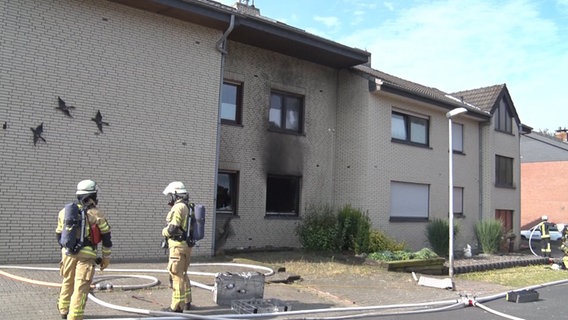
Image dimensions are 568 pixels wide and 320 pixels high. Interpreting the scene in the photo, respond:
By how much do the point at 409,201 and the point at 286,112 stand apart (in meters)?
5.58

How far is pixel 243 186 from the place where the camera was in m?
15.0

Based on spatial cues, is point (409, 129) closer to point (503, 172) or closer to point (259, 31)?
point (503, 172)

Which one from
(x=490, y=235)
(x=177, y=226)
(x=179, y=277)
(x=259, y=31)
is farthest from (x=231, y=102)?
(x=490, y=235)

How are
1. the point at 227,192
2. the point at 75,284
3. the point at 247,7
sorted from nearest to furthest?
the point at 75,284 < the point at 227,192 < the point at 247,7

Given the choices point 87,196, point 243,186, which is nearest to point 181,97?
point 243,186

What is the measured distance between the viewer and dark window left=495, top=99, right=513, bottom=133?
74.6ft

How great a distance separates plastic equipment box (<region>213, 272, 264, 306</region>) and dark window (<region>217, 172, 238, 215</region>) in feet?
22.3

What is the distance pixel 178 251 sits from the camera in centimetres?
729

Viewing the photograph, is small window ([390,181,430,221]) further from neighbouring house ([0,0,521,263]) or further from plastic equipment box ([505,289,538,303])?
plastic equipment box ([505,289,538,303])

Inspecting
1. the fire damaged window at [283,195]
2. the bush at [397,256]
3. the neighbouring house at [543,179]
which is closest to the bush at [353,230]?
the bush at [397,256]

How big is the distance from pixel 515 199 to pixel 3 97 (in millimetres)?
21110

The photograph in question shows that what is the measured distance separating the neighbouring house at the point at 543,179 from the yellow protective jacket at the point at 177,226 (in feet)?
119

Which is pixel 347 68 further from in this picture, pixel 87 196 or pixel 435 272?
pixel 87 196

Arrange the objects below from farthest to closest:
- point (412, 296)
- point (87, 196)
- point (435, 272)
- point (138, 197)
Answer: point (435, 272) < point (138, 197) < point (412, 296) < point (87, 196)
